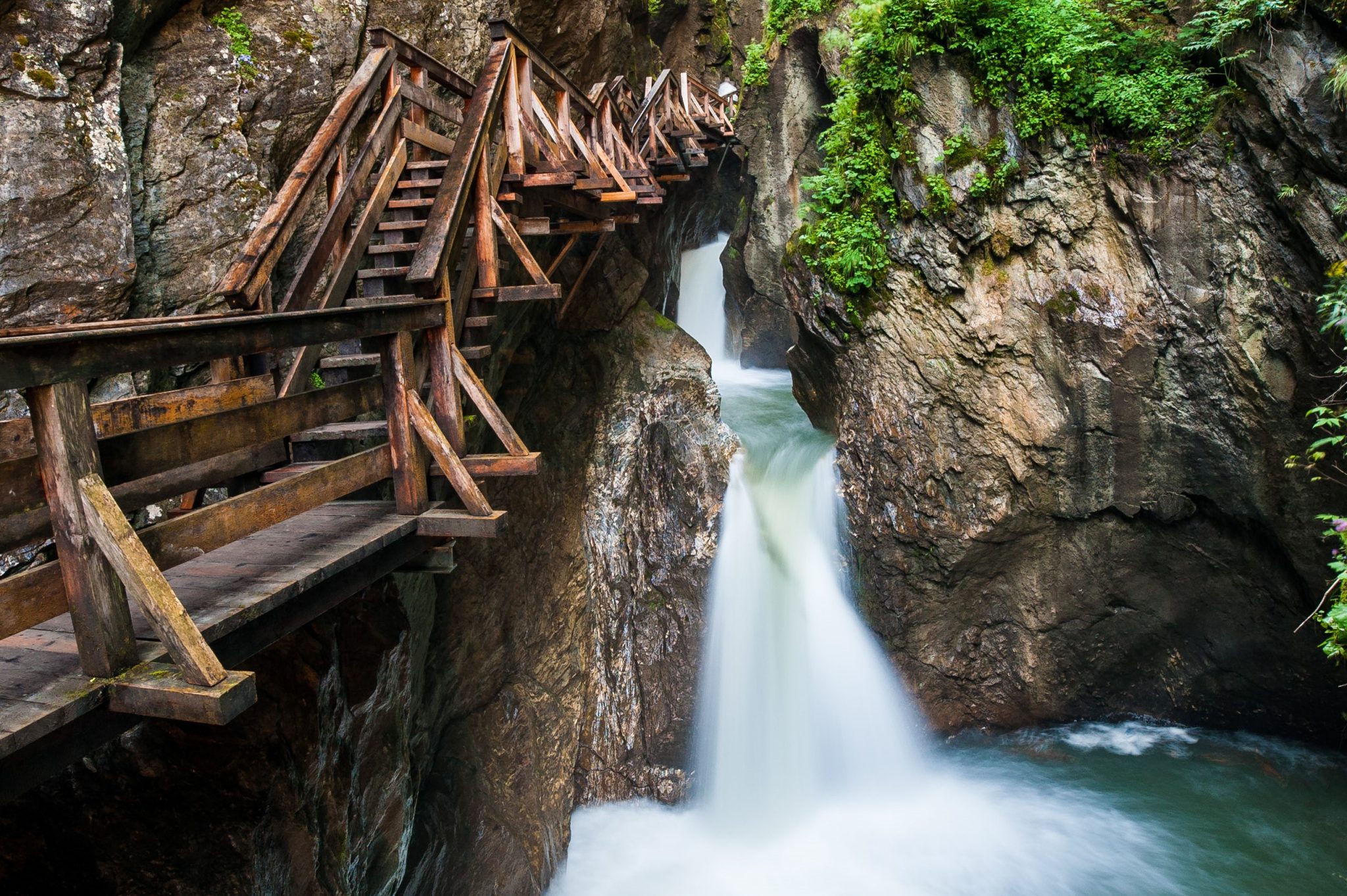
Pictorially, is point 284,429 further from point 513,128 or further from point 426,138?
point 426,138

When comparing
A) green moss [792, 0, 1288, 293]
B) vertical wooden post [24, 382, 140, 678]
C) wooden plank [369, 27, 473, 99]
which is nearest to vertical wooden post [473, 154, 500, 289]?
wooden plank [369, 27, 473, 99]

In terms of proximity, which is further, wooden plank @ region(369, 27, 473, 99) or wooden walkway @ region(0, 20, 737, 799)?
wooden plank @ region(369, 27, 473, 99)

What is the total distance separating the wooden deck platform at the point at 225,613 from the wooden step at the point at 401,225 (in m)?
2.37

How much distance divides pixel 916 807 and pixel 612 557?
4.56 m

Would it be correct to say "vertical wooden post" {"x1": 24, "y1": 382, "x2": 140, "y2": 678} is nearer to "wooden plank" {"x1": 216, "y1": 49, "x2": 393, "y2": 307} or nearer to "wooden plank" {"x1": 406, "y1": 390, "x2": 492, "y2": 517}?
"wooden plank" {"x1": 406, "y1": 390, "x2": 492, "y2": 517}

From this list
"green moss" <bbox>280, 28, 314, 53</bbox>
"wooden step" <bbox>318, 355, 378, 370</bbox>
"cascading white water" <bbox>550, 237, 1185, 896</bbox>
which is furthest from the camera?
"cascading white water" <bbox>550, 237, 1185, 896</bbox>

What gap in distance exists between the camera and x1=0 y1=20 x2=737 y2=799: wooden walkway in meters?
2.40

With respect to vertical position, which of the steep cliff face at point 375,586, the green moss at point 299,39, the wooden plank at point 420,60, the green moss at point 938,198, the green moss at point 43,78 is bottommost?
the steep cliff face at point 375,586

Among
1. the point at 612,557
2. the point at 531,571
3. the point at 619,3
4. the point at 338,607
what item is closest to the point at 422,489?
the point at 338,607

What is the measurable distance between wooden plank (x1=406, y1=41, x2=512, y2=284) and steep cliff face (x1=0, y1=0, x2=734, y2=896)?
5.32 feet

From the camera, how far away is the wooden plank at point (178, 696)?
7.84 ft

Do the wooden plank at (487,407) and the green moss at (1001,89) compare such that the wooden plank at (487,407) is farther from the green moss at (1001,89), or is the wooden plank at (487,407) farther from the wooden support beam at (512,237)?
the green moss at (1001,89)

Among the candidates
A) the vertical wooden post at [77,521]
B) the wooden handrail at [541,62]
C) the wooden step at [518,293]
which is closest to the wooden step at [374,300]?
the wooden step at [518,293]

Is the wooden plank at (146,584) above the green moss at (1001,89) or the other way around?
the other way around
